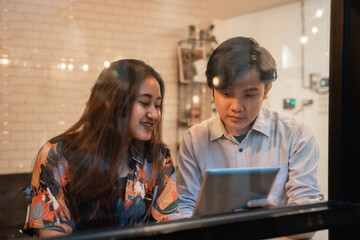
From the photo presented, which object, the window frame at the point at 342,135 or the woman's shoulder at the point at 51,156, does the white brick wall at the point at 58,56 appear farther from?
the window frame at the point at 342,135

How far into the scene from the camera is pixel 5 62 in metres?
1.18

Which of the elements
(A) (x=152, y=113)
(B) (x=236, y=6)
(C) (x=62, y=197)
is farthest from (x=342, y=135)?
(B) (x=236, y=6)

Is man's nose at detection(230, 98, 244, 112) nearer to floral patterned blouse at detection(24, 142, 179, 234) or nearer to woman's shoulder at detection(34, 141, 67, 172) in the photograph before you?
floral patterned blouse at detection(24, 142, 179, 234)

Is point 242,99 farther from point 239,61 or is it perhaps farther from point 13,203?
point 13,203

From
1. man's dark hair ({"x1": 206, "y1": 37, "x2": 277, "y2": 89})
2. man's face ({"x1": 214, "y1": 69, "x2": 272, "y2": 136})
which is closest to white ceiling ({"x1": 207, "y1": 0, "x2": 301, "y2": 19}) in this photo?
man's dark hair ({"x1": 206, "y1": 37, "x2": 277, "y2": 89})

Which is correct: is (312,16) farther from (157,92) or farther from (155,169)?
(155,169)

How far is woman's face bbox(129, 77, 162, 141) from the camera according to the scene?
48.4 inches

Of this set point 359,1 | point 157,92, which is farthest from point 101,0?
point 359,1

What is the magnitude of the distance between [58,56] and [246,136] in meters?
0.84

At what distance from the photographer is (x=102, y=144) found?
1.18 m

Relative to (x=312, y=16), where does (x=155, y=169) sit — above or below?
below

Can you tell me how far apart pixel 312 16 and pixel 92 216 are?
1084 mm

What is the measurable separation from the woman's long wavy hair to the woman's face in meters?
0.02

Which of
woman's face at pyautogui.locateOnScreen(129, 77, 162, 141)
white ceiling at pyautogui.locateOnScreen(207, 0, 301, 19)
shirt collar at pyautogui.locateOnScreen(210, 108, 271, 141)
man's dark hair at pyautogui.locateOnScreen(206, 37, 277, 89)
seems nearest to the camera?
woman's face at pyautogui.locateOnScreen(129, 77, 162, 141)
